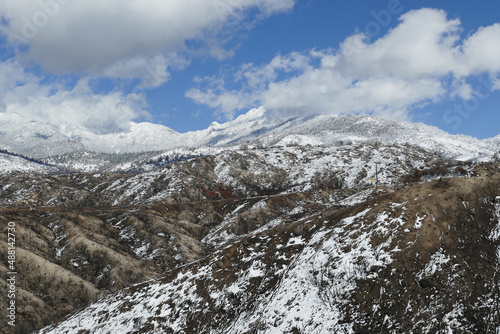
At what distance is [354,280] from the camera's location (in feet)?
86.2

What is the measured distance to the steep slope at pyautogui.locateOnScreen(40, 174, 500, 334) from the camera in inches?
880

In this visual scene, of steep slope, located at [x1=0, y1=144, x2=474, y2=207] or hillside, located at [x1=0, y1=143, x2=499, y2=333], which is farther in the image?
steep slope, located at [x1=0, y1=144, x2=474, y2=207]

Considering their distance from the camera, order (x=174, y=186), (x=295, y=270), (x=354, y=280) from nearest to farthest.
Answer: (x=354, y=280)
(x=295, y=270)
(x=174, y=186)

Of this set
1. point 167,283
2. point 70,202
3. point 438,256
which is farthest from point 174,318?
point 70,202

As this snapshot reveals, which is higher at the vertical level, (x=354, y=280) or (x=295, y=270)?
(x=295, y=270)

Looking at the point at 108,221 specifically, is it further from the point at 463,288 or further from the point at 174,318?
the point at 463,288

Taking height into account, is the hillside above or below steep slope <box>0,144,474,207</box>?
below

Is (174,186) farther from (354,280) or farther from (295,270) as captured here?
(354,280)

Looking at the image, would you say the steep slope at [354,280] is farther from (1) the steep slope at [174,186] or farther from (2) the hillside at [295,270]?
(1) the steep slope at [174,186]

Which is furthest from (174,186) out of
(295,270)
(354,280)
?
(354,280)

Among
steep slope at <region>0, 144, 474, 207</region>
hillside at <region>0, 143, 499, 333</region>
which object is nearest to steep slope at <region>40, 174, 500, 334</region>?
hillside at <region>0, 143, 499, 333</region>

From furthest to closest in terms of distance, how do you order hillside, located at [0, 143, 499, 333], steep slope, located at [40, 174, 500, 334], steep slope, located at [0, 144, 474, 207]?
steep slope, located at [0, 144, 474, 207]
hillside, located at [0, 143, 499, 333]
steep slope, located at [40, 174, 500, 334]

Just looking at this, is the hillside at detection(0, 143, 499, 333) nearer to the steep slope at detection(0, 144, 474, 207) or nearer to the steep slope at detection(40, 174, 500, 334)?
the steep slope at detection(40, 174, 500, 334)

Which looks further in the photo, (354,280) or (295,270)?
(295,270)
